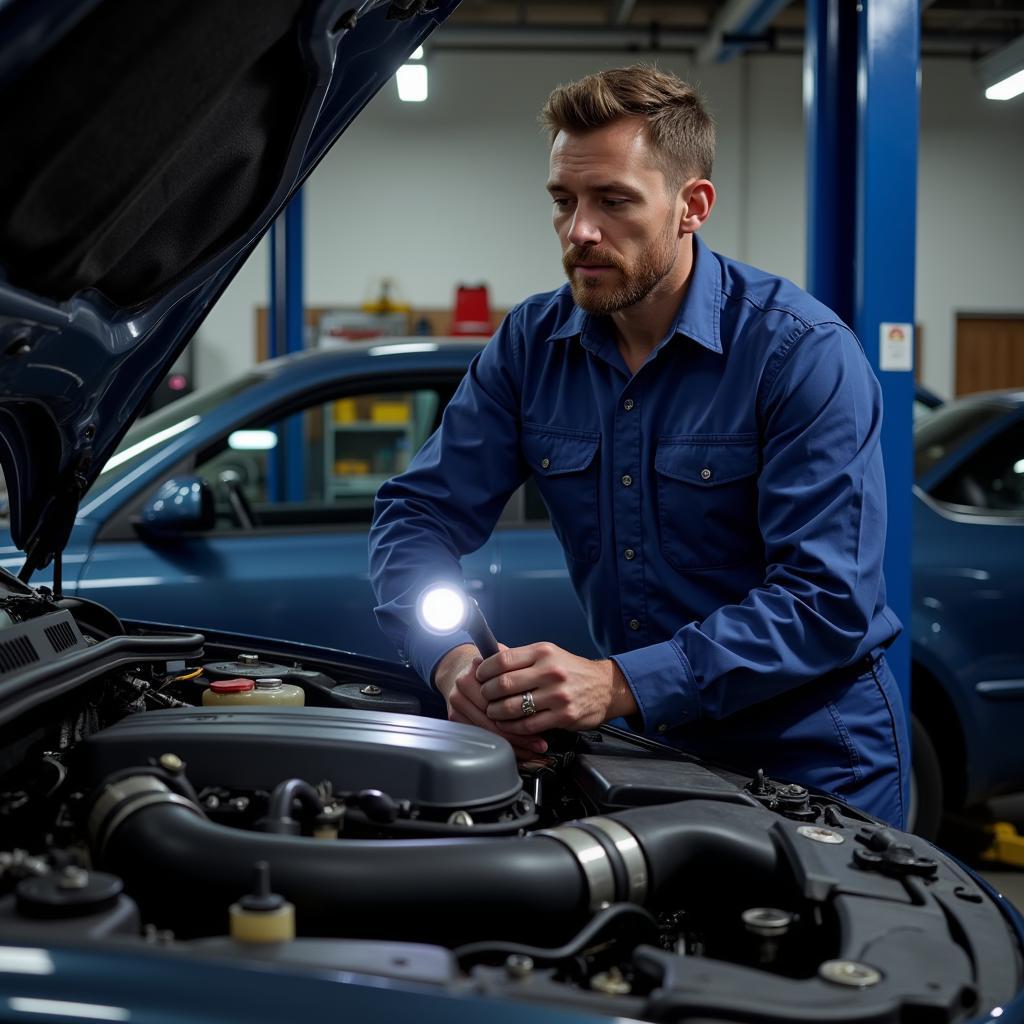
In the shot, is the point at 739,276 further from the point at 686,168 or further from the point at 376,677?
the point at 376,677

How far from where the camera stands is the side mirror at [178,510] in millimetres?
3041

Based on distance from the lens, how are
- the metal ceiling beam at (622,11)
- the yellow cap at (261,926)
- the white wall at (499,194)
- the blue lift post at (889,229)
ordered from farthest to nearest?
the white wall at (499,194) < the metal ceiling beam at (622,11) < the blue lift post at (889,229) < the yellow cap at (261,926)

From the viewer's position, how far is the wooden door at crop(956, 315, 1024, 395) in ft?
37.2

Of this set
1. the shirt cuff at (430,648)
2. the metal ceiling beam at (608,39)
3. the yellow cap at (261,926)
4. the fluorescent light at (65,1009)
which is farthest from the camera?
the metal ceiling beam at (608,39)

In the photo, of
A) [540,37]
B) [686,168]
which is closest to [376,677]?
[686,168]

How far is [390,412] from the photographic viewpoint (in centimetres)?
1000

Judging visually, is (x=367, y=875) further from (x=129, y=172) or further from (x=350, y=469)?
(x=350, y=469)

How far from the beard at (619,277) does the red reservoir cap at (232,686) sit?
29.5 inches

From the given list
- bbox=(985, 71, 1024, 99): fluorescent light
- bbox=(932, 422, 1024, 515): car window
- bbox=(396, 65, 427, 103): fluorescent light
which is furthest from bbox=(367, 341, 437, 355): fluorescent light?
bbox=(985, 71, 1024, 99): fluorescent light

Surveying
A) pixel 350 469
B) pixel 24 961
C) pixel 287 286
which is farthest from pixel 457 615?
pixel 350 469

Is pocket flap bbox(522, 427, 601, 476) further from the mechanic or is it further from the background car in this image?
the background car

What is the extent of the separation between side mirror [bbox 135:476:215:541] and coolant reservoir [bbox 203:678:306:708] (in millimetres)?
1435

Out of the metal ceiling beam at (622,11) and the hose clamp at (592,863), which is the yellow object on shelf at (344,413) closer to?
the metal ceiling beam at (622,11)

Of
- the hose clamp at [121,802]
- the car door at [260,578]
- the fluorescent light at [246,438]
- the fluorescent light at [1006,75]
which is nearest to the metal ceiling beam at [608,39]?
the fluorescent light at [1006,75]
